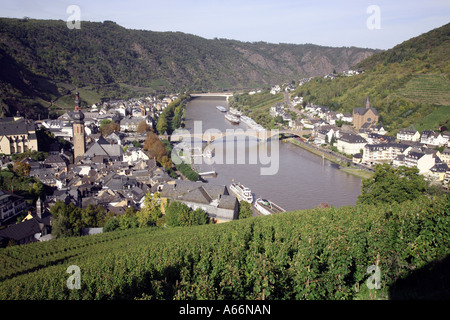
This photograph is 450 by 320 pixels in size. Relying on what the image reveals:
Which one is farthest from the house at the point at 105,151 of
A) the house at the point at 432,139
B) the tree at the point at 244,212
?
the house at the point at 432,139

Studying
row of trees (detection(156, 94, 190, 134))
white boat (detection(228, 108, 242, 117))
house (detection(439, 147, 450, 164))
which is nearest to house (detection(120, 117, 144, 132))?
row of trees (detection(156, 94, 190, 134))

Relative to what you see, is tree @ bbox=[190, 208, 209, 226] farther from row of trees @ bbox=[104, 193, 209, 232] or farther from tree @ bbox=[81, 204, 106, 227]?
tree @ bbox=[81, 204, 106, 227]

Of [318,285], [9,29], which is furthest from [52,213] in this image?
[9,29]

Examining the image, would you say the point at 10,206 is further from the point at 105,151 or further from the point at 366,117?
the point at 366,117

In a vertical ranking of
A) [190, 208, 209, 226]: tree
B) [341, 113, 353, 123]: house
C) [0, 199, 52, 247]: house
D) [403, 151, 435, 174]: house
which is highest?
[341, 113, 353, 123]: house

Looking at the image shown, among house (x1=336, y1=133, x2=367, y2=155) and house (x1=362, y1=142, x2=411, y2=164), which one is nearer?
house (x1=362, y1=142, x2=411, y2=164)

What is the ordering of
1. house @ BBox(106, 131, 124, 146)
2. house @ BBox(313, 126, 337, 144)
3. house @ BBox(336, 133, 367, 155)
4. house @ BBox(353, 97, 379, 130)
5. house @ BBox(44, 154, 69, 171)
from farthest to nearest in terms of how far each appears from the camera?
1. house @ BBox(353, 97, 379, 130)
2. house @ BBox(313, 126, 337, 144)
3. house @ BBox(106, 131, 124, 146)
4. house @ BBox(336, 133, 367, 155)
5. house @ BBox(44, 154, 69, 171)

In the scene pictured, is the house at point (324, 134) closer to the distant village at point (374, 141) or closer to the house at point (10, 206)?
the distant village at point (374, 141)
